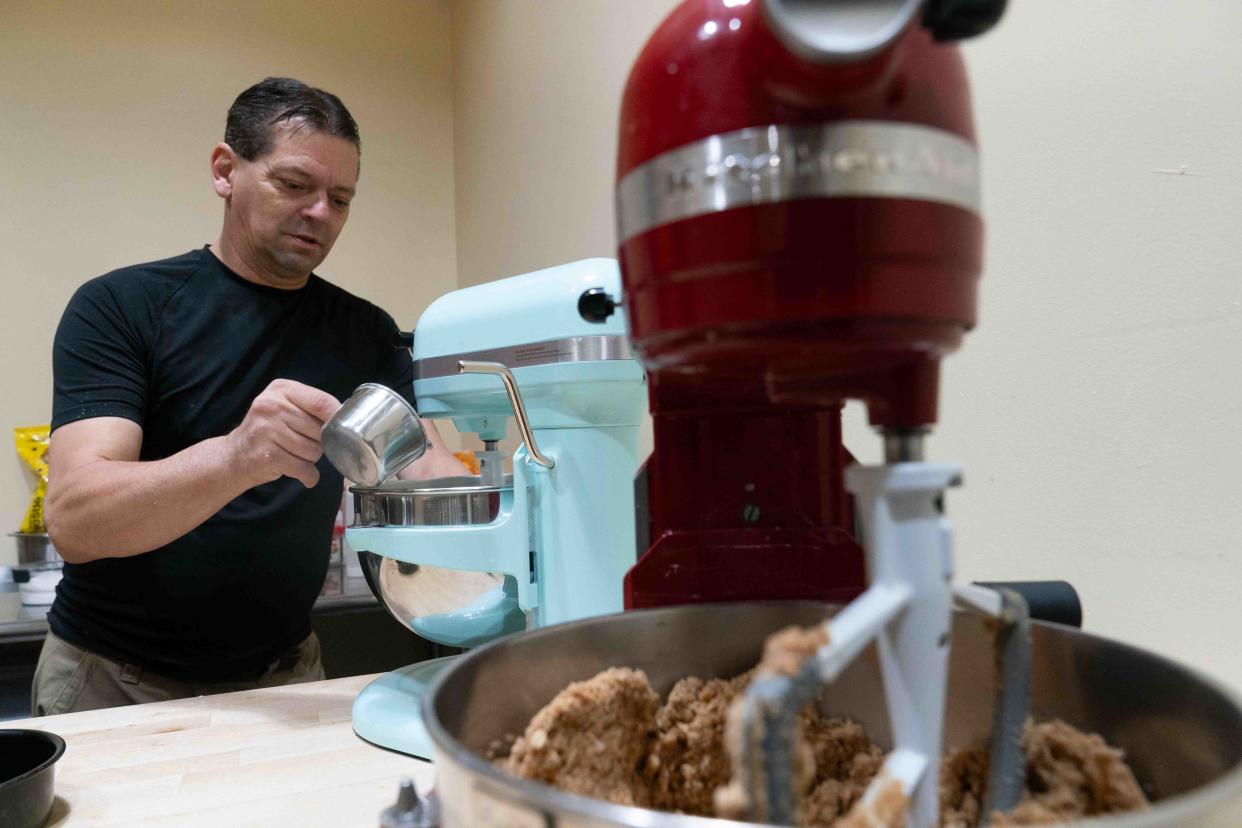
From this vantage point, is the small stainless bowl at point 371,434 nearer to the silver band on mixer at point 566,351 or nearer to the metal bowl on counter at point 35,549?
the silver band on mixer at point 566,351

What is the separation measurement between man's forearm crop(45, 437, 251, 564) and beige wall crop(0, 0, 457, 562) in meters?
1.33

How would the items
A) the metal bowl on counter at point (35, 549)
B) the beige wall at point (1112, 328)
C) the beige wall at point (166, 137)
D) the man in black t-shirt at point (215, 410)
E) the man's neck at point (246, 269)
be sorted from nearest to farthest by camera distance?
1. the beige wall at point (1112, 328)
2. the man in black t-shirt at point (215, 410)
3. the man's neck at point (246, 269)
4. the metal bowl on counter at point (35, 549)
5. the beige wall at point (166, 137)

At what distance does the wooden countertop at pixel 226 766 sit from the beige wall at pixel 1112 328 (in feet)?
1.59

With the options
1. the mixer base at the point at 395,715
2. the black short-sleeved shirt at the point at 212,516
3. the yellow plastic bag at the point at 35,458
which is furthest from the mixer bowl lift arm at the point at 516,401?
the yellow plastic bag at the point at 35,458

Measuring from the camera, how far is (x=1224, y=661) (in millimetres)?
461

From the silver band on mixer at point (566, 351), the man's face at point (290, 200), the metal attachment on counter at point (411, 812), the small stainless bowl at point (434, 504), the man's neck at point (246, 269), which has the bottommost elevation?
the metal attachment on counter at point (411, 812)

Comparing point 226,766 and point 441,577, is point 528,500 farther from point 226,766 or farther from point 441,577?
point 226,766

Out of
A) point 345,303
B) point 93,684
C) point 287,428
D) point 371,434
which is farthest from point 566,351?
point 93,684

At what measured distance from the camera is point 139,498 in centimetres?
95

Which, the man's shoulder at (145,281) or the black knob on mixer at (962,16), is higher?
the man's shoulder at (145,281)

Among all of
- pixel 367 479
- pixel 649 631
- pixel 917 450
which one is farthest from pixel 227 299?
pixel 917 450

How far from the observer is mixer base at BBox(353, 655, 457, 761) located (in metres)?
0.62

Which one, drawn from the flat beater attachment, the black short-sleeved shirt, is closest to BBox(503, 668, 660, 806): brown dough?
the flat beater attachment

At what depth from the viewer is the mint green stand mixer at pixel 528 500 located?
2.10ft
